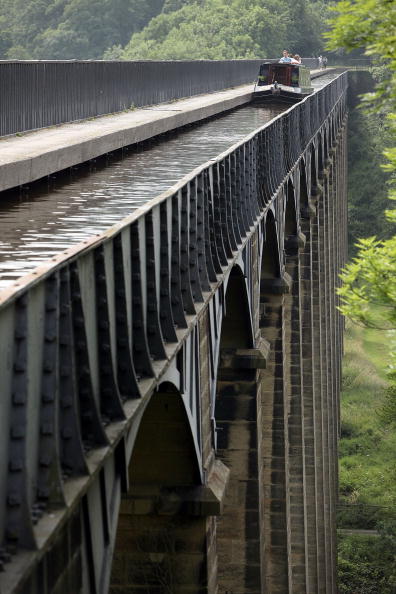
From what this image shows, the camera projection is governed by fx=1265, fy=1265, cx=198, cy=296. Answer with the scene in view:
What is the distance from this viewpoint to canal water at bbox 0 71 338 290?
298 inches

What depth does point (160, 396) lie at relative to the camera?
902cm

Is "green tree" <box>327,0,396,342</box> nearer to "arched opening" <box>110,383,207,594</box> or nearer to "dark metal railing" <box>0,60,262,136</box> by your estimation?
"arched opening" <box>110,383,207,594</box>

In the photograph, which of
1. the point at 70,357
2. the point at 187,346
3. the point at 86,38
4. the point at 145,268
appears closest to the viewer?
the point at 70,357

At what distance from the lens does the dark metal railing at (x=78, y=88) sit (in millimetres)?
17297

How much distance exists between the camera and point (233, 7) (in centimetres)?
10162

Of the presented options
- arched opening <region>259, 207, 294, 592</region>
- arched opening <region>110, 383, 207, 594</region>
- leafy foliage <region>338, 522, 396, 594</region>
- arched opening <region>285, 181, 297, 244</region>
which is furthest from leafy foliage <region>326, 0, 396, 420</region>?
leafy foliage <region>338, 522, 396, 594</region>

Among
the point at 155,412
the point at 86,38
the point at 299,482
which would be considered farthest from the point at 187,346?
the point at 86,38

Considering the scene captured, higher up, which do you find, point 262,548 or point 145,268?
point 145,268

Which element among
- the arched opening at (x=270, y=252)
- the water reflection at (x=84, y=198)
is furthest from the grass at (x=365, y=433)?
the water reflection at (x=84, y=198)

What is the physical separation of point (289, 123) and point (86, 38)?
115 meters

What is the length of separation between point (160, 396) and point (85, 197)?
283cm

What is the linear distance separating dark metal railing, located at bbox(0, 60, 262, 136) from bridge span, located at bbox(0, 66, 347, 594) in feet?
11.7

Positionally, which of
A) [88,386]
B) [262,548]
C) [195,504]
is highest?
[88,386]

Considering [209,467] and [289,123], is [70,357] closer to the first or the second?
[209,467]
